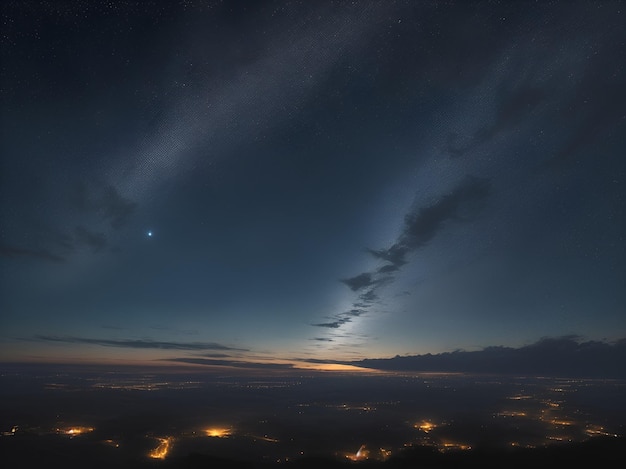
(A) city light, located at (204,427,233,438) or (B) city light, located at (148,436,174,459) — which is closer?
(B) city light, located at (148,436,174,459)

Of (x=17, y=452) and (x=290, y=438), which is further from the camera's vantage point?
(x=290, y=438)

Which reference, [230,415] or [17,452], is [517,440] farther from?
[17,452]

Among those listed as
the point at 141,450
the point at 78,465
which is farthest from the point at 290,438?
the point at 78,465

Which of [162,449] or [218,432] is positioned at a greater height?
[162,449]

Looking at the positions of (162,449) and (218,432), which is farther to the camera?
(218,432)

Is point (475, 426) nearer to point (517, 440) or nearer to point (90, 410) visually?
point (517, 440)

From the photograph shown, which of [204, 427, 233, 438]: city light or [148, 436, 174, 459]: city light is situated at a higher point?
[148, 436, 174, 459]: city light

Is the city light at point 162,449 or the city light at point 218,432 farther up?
the city light at point 162,449

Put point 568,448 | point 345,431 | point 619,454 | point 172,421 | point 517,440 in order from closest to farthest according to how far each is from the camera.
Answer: point 619,454 → point 568,448 → point 517,440 → point 345,431 → point 172,421

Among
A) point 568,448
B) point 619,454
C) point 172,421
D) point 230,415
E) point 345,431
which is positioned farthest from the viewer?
point 230,415

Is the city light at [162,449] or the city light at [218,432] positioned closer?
A: the city light at [162,449]
